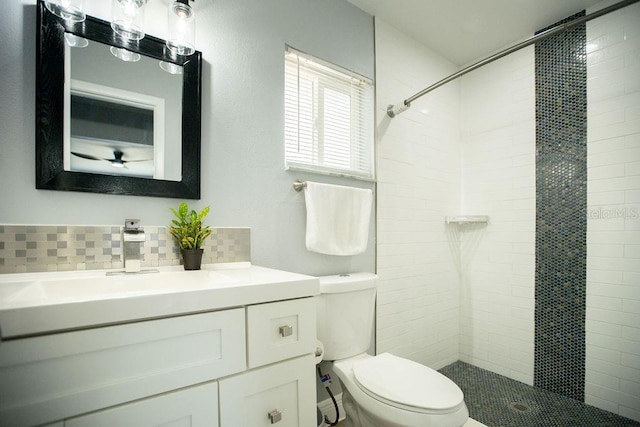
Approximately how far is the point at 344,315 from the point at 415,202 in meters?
1.12

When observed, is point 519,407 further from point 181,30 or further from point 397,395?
point 181,30

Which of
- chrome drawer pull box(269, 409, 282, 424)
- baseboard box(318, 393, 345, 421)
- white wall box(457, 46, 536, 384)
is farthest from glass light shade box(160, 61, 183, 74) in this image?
white wall box(457, 46, 536, 384)

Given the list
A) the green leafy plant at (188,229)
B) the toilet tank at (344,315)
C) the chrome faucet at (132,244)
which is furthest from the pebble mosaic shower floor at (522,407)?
the chrome faucet at (132,244)

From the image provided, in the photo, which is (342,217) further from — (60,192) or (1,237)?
(1,237)

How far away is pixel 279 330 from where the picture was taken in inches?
37.2

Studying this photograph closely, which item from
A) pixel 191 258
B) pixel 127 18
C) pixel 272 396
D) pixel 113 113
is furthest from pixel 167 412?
pixel 127 18

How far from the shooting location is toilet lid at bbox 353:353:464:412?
1.12 m

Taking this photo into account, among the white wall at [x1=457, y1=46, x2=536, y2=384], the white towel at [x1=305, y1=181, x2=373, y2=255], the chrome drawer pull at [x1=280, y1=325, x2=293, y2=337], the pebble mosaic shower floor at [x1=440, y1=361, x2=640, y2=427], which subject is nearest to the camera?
the chrome drawer pull at [x1=280, y1=325, x2=293, y2=337]

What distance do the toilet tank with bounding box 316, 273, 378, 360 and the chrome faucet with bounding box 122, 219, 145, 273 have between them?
0.79 meters

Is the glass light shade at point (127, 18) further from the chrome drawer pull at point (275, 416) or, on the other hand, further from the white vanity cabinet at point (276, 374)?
the chrome drawer pull at point (275, 416)

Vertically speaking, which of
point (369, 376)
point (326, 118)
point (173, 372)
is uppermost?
point (326, 118)

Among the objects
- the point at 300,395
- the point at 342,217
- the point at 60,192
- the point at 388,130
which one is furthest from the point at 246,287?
the point at 388,130

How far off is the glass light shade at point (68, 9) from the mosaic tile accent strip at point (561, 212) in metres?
2.66

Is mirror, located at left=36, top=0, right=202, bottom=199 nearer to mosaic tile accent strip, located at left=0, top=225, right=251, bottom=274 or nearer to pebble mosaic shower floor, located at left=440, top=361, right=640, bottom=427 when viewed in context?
mosaic tile accent strip, located at left=0, top=225, right=251, bottom=274
